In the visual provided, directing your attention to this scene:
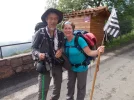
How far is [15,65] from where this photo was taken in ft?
20.9

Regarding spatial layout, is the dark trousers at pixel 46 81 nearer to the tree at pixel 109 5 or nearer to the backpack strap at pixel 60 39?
the backpack strap at pixel 60 39

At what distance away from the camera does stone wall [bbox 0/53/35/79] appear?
6.00 m

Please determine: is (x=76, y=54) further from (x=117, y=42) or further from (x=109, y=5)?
(x=109, y=5)

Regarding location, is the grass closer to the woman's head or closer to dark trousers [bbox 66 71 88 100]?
dark trousers [bbox 66 71 88 100]

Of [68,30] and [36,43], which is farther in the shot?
[68,30]

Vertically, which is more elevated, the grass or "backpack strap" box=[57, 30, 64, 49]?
"backpack strap" box=[57, 30, 64, 49]

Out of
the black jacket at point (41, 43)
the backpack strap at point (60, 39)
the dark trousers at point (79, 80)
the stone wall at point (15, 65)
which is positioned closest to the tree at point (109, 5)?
the stone wall at point (15, 65)

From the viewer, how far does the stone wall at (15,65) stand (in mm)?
6004

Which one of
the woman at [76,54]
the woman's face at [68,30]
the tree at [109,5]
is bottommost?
the woman at [76,54]

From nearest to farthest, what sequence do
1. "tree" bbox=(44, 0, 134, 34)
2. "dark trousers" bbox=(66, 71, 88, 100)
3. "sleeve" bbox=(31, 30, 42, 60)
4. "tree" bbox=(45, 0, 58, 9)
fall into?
"sleeve" bbox=(31, 30, 42, 60), "dark trousers" bbox=(66, 71, 88, 100), "tree" bbox=(44, 0, 134, 34), "tree" bbox=(45, 0, 58, 9)

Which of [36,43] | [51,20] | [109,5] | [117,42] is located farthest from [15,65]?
[109,5]

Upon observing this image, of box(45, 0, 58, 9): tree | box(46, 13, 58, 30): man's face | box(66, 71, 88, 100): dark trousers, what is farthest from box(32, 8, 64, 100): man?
box(45, 0, 58, 9): tree

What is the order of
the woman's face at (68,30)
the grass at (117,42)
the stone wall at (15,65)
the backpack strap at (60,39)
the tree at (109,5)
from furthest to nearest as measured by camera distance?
the tree at (109,5) < the grass at (117,42) < the stone wall at (15,65) < the woman's face at (68,30) < the backpack strap at (60,39)

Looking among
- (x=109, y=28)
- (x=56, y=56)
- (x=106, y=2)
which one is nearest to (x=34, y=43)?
(x=56, y=56)
